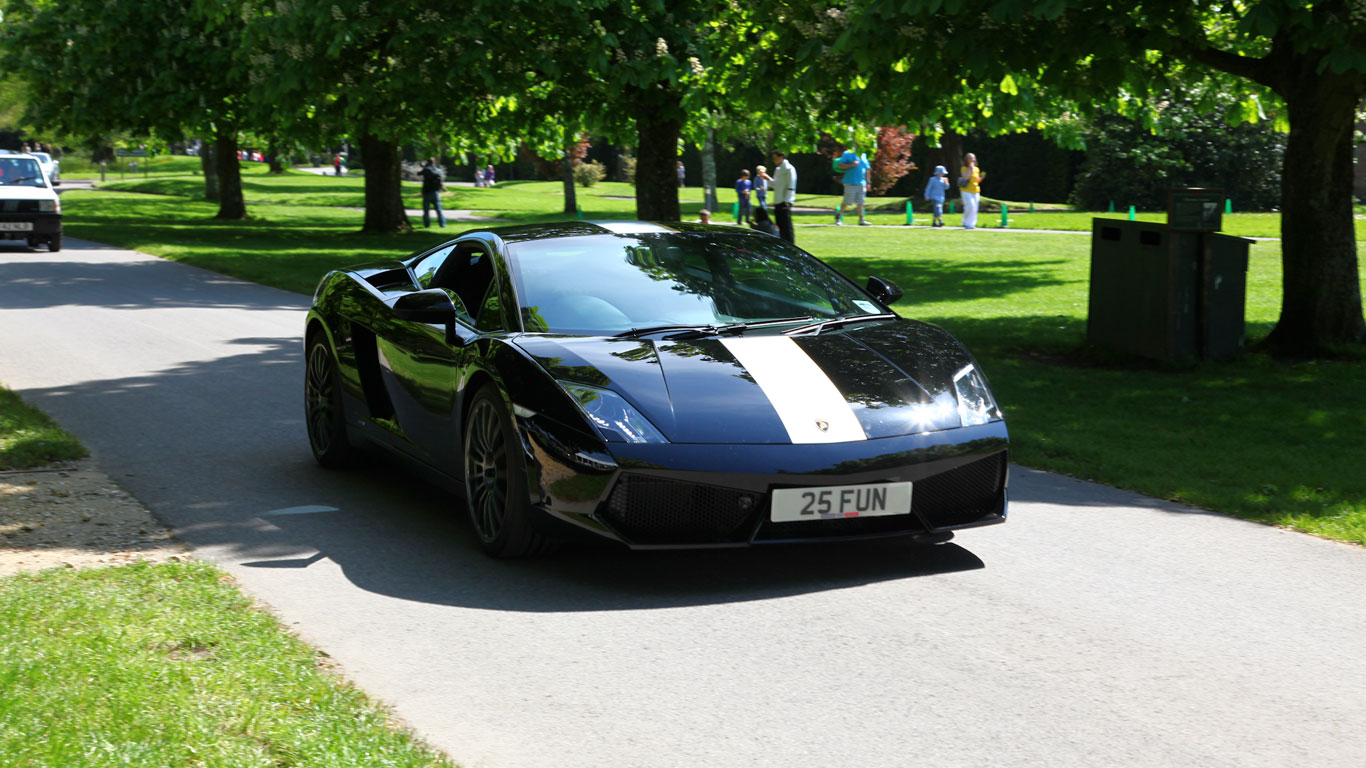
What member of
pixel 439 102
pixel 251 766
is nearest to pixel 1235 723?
pixel 251 766

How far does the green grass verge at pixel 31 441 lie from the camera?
8023 millimetres

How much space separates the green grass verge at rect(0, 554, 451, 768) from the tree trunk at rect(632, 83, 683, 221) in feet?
47.8

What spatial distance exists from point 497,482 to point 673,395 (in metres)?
0.88

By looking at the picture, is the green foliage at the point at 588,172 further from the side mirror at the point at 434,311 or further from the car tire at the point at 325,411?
the side mirror at the point at 434,311

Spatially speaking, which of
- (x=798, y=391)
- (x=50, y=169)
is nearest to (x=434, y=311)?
(x=798, y=391)

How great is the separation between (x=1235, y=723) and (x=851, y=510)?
1.68m

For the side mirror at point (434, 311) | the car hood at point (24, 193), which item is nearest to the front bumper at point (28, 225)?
the car hood at point (24, 193)

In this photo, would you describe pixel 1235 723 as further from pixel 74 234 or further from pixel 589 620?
pixel 74 234

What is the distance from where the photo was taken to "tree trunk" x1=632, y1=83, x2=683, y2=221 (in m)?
19.6

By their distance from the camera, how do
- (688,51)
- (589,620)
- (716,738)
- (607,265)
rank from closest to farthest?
(716,738), (589,620), (607,265), (688,51)

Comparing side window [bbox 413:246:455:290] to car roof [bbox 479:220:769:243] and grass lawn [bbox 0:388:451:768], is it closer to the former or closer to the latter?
car roof [bbox 479:220:769:243]

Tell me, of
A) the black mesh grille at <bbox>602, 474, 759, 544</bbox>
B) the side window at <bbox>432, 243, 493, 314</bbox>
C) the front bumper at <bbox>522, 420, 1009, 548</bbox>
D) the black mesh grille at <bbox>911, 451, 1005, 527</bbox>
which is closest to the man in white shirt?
the side window at <bbox>432, 243, 493, 314</bbox>

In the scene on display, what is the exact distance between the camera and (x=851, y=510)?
5.45 m

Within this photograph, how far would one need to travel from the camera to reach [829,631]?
5.03 m
